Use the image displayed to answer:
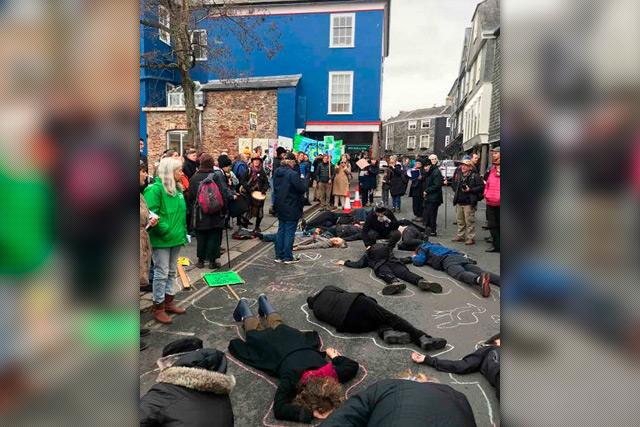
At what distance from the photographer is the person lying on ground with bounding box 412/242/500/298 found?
6.41 metres

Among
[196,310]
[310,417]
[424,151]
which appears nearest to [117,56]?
[310,417]

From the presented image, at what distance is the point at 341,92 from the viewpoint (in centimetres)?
2345

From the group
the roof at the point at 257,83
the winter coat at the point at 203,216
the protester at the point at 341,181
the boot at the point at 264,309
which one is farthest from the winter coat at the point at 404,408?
the roof at the point at 257,83

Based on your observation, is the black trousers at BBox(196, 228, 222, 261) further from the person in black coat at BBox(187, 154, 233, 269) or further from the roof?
the roof

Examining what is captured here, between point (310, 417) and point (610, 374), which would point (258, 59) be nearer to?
point (310, 417)

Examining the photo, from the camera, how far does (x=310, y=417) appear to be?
3395 mm

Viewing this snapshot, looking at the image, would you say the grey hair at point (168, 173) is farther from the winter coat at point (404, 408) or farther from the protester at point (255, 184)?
the protester at point (255, 184)

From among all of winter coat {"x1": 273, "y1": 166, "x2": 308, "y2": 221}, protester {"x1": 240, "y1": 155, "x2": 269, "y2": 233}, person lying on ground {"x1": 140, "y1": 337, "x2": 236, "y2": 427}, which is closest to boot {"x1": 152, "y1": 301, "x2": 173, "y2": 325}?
person lying on ground {"x1": 140, "y1": 337, "x2": 236, "y2": 427}

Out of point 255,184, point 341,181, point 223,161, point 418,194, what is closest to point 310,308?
point 223,161

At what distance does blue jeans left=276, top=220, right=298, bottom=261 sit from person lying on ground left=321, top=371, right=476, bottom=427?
5.40 m

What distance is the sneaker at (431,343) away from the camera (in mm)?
4609

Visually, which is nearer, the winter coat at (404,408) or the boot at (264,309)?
the winter coat at (404,408)

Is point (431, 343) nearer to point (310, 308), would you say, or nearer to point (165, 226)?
point (310, 308)

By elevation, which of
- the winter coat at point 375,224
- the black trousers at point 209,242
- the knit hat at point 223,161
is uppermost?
the knit hat at point 223,161
